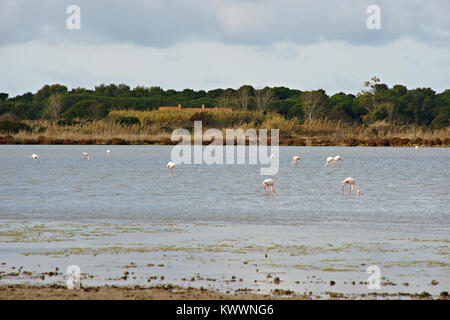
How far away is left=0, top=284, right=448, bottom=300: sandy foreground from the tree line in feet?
259

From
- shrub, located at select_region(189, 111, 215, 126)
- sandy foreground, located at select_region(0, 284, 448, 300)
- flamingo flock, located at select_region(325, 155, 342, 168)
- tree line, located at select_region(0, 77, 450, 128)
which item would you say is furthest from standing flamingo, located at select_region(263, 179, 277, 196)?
tree line, located at select_region(0, 77, 450, 128)

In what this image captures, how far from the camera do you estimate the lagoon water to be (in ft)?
34.2

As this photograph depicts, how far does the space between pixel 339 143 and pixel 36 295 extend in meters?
60.8

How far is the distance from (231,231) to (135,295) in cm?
639

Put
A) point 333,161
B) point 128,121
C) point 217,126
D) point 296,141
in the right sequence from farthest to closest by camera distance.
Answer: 1. point 128,121
2. point 217,126
3. point 296,141
4. point 333,161

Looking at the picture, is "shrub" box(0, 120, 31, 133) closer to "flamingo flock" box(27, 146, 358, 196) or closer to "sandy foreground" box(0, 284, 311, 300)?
"flamingo flock" box(27, 146, 358, 196)

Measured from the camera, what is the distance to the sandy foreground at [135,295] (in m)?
8.75

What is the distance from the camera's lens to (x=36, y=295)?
8766mm

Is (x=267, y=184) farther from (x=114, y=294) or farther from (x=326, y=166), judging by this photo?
(x=326, y=166)

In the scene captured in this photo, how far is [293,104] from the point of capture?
115688mm

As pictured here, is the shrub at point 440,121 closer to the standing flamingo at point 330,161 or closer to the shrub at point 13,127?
the shrub at point 13,127

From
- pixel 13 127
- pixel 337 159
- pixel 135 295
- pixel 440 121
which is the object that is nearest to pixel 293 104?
pixel 440 121
